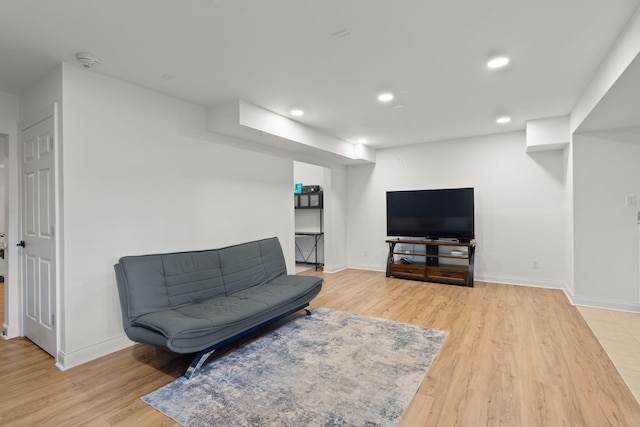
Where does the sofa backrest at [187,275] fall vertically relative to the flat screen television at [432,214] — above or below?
below

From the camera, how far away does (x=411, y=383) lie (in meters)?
2.25

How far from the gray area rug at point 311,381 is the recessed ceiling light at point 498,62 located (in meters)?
2.47

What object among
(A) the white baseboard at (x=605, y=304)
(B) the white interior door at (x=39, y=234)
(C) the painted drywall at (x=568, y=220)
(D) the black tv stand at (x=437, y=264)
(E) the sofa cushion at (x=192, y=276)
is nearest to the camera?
(B) the white interior door at (x=39, y=234)

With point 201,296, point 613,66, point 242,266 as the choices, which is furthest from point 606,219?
point 201,296

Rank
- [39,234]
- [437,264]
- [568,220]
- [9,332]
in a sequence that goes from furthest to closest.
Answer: [437,264]
[568,220]
[9,332]
[39,234]

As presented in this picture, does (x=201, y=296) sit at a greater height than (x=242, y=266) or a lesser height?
lesser

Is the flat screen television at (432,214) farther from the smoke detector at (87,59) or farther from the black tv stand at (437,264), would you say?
the smoke detector at (87,59)

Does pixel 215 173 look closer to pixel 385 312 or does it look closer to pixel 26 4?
pixel 26 4

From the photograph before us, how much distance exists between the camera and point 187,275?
3.00 m

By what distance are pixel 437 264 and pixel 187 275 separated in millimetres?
4008

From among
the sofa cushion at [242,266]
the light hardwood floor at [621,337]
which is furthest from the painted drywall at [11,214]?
the light hardwood floor at [621,337]

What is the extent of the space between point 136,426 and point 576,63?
4.12 metres

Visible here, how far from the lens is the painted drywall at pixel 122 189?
2.59 meters

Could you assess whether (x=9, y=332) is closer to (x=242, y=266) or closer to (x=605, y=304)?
(x=242, y=266)
